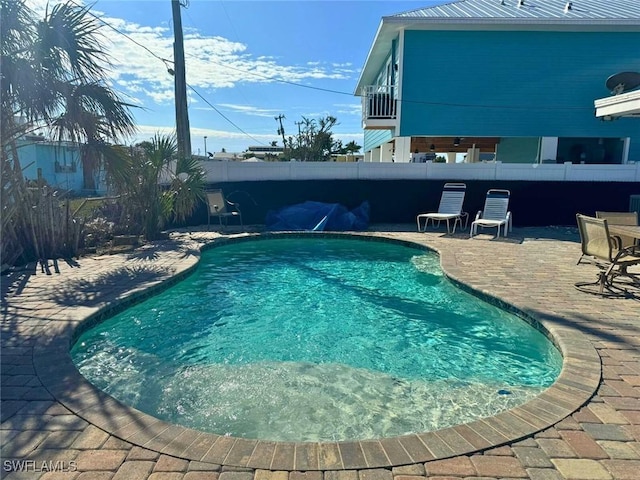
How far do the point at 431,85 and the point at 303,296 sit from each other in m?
9.81

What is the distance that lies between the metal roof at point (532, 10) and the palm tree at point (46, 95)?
940cm

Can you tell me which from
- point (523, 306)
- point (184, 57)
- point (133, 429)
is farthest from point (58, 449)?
point (184, 57)

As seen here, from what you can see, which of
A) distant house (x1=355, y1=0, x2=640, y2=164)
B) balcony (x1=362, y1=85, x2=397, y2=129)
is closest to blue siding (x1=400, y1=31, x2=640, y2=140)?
distant house (x1=355, y1=0, x2=640, y2=164)

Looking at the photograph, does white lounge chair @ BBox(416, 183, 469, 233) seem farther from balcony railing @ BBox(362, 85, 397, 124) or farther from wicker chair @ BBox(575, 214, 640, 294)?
wicker chair @ BBox(575, 214, 640, 294)

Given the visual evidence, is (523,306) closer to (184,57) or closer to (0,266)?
(0,266)

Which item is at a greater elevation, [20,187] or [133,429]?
[20,187]

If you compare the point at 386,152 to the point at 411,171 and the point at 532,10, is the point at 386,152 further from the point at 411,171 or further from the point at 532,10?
the point at 411,171

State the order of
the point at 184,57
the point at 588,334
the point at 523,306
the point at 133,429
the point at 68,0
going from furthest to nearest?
the point at 184,57 → the point at 68,0 → the point at 523,306 → the point at 588,334 → the point at 133,429

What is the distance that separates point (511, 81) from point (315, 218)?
26.4ft

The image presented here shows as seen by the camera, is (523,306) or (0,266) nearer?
(523,306)

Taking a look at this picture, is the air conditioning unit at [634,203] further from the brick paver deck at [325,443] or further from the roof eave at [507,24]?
the brick paver deck at [325,443]

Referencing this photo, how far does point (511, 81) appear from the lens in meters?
12.8

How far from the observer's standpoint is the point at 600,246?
506cm

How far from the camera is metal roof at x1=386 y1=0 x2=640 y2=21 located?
12273 mm
